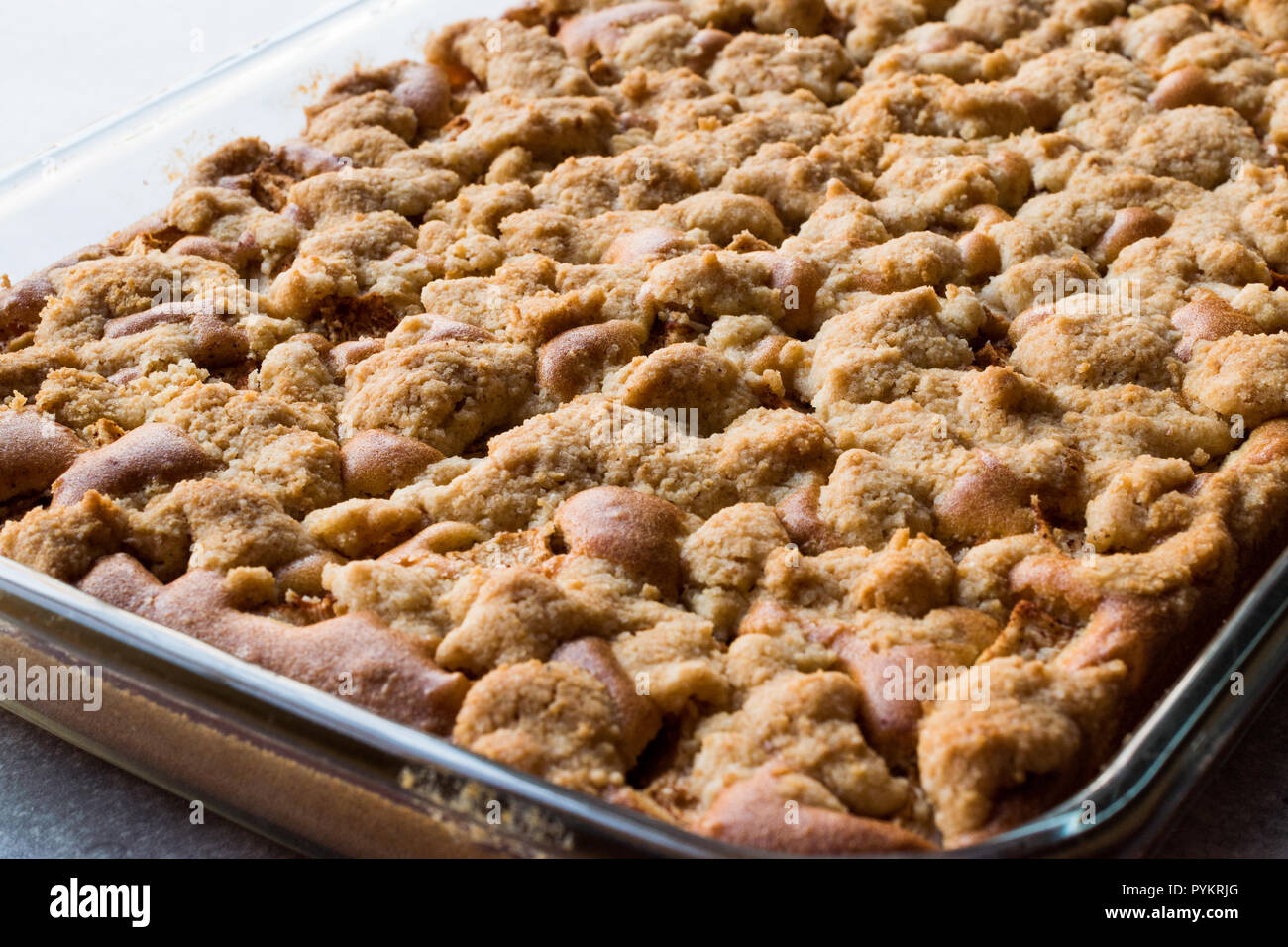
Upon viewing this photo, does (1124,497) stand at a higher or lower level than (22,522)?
lower

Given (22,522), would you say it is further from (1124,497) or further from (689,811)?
(1124,497)
